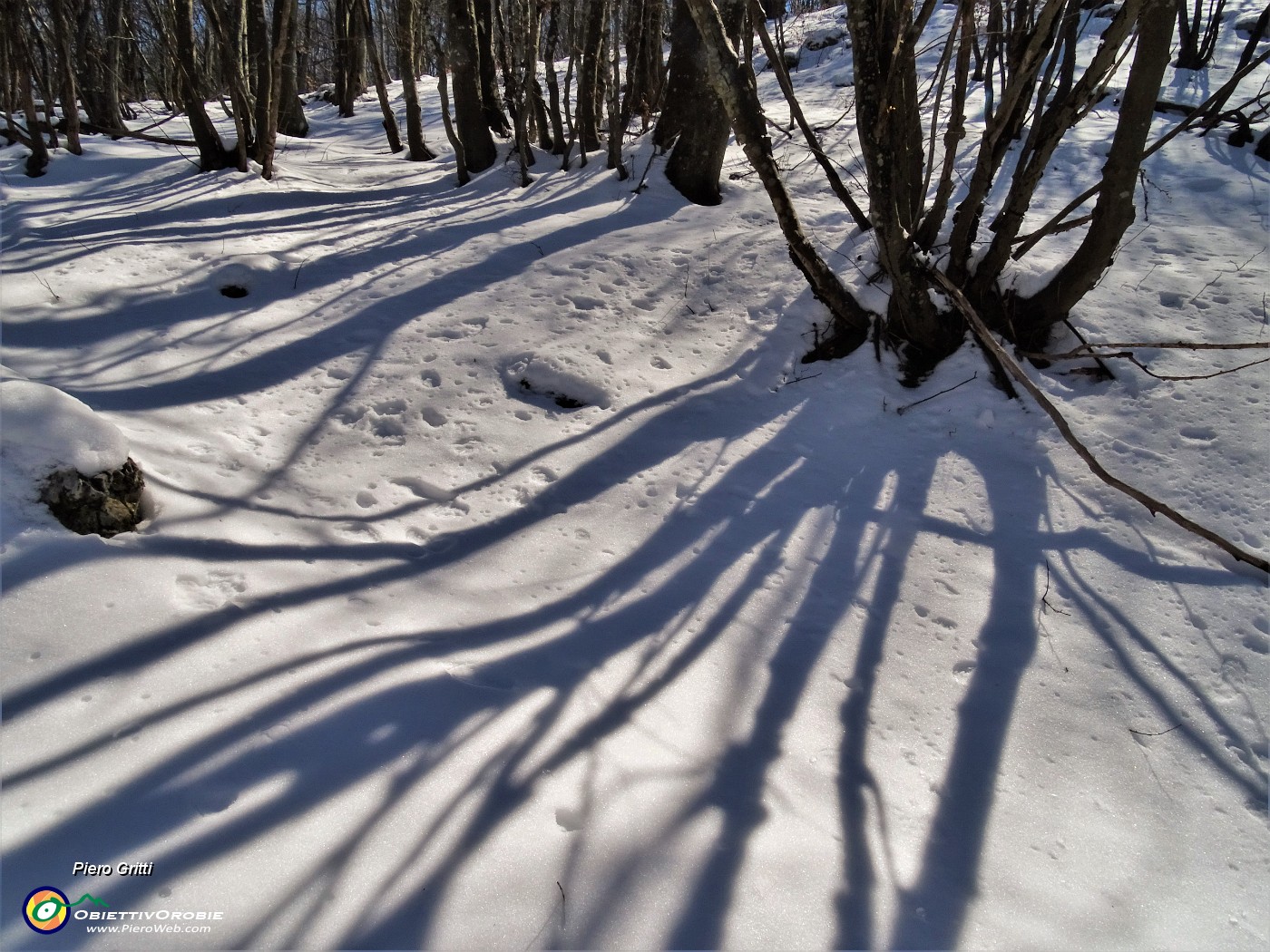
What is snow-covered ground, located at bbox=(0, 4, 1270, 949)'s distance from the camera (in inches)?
65.0

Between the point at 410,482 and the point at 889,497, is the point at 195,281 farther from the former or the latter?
the point at 889,497

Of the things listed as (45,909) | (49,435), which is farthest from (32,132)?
(45,909)

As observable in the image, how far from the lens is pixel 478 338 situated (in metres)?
4.18

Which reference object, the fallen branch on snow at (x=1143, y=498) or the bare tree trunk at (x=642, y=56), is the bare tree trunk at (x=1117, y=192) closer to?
the fallen branch on snow at (x=1143, y=498)

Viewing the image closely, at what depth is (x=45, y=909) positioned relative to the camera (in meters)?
1.40

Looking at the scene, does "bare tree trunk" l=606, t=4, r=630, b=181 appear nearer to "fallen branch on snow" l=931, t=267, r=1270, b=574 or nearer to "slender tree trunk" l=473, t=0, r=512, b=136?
"slender tree trunk" l=473, t=0, r=512, b=136

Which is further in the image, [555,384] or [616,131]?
[616,131]

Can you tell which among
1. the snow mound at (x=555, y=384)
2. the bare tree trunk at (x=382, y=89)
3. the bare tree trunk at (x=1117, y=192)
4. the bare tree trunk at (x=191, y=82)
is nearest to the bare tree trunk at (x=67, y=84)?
the bare tree trunk at (x=191, y=82)

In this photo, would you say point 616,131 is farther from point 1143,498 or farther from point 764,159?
point 1143,498

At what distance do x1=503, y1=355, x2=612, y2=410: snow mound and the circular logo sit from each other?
2.81 metres

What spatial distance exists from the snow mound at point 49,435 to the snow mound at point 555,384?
1888 millimetres

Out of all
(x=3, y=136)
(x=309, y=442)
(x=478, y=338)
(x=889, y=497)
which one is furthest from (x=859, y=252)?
(x=3, y=136)

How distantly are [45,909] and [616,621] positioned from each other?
167cm

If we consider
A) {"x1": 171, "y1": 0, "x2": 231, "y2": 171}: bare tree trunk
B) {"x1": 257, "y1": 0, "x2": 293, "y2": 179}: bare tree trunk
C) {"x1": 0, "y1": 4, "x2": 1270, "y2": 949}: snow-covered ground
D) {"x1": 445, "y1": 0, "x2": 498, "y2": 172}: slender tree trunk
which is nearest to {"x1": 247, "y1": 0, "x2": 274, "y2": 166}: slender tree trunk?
{"x1": 257, "y1": 0, "x2": 293, "y2": 179}: bare tree trunk
